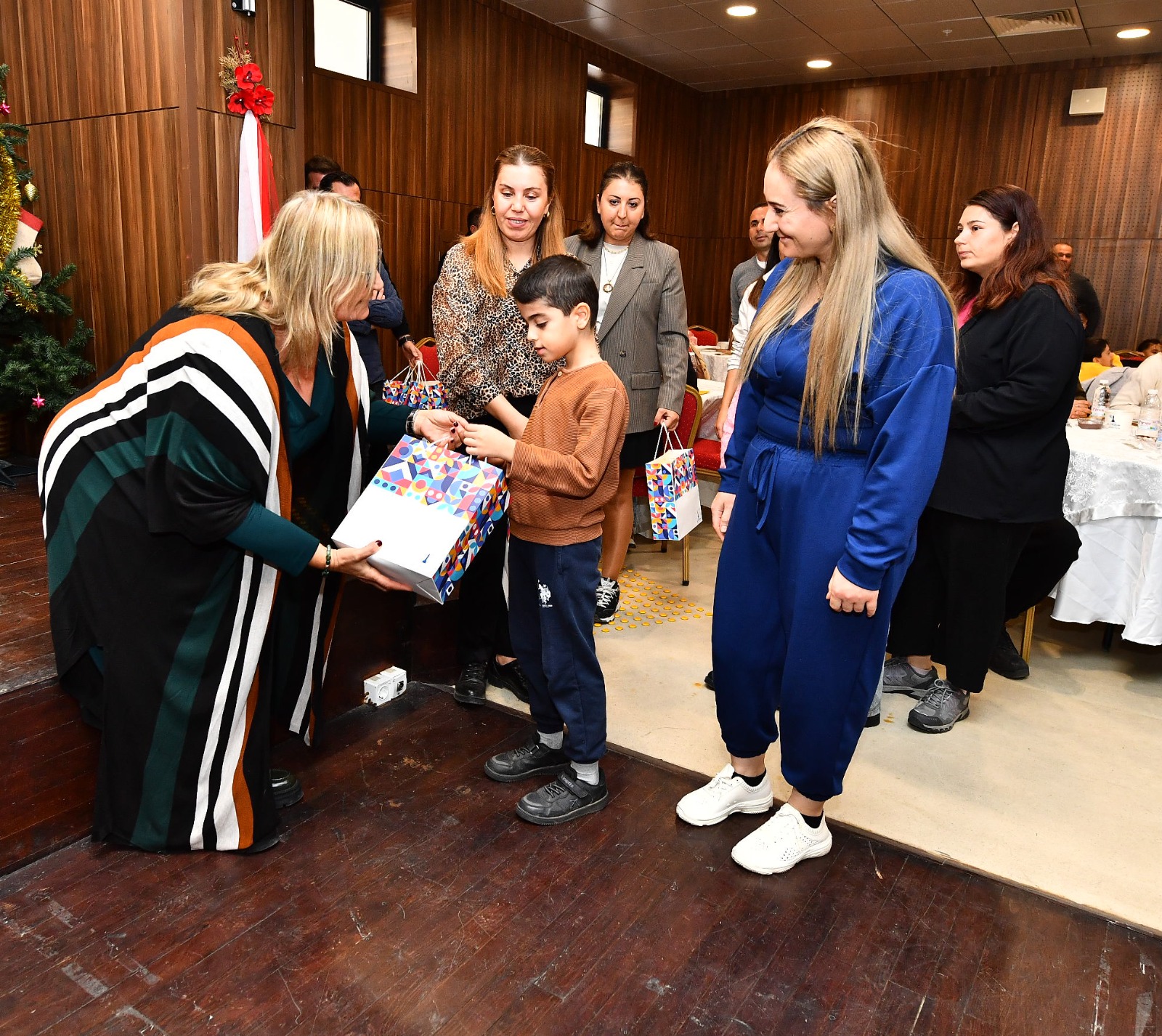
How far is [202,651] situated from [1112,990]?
6.19 feet

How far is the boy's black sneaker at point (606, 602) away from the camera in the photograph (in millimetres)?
3666

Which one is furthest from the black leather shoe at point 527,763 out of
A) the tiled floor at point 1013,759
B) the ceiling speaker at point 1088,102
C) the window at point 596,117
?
the ceiling speaker at point 1088,102

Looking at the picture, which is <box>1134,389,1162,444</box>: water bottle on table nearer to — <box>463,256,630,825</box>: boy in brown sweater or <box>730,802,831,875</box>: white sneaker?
<box>730,802,831,875</box>: white sneaker

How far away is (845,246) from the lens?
5.52ft

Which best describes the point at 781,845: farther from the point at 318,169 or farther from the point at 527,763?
the point at 318,169

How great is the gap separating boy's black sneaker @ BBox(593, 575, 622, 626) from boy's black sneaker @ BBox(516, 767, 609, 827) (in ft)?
4.61

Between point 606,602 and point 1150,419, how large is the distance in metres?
2.33

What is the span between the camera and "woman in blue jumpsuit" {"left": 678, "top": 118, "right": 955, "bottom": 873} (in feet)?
5.44

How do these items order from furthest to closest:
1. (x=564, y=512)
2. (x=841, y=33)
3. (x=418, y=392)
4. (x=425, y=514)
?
1. (x=841, y=33)
2. (x=418, y=392)
3. (x=564, y=512)
4. (x=425, y=514)

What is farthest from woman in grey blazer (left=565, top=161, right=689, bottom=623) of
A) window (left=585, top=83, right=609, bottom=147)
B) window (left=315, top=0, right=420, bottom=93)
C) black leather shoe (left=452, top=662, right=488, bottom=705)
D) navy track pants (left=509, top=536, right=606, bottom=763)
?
window (left=585, top=83, right=609, bottom=147)

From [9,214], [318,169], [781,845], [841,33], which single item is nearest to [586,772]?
[781,845]

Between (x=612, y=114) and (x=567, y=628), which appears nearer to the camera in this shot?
(x=567, y=628)

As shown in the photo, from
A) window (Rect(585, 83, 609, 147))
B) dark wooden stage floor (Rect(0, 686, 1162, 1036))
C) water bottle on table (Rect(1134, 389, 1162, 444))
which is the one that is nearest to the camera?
dark wooden stage floor (Rect(0, 686, 1162, 1036))

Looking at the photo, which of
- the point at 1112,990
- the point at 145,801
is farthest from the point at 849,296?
the point at 145,801
